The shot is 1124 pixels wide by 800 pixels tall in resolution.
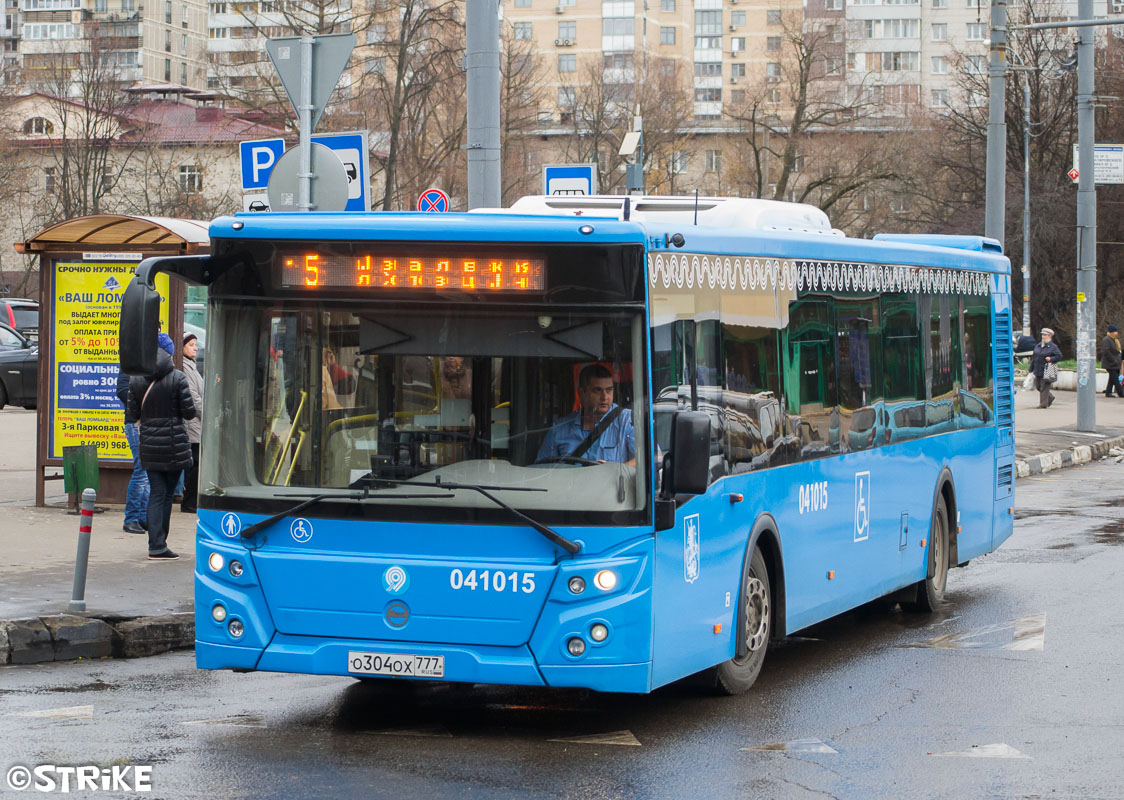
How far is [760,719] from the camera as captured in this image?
7.99 m

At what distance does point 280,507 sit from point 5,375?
26.5 m

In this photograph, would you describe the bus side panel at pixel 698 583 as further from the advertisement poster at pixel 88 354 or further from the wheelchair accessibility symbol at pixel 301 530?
the advertisement poster at pixel 88 354

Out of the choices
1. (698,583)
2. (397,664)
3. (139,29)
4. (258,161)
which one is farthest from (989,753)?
(139,29)

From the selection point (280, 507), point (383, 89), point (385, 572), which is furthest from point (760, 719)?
point (383, 89)

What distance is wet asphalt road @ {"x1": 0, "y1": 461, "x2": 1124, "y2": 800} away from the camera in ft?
21.8

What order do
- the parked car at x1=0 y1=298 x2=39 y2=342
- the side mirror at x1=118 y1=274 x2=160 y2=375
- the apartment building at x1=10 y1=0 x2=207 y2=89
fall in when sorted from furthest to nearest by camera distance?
the apartment building at x1=10 y1=0 x2=207 y2=89, the parked car at x1=0 y1=298 x2=39 y2=342, the side mirror at x1=118 y1=274 x2=160 y2=375

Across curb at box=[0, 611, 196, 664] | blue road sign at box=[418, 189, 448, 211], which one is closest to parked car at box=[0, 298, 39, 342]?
blue road sign at box=[418, 189, 448, 211]

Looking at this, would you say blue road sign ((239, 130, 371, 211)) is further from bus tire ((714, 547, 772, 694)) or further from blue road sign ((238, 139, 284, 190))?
bus tire ((714, 547, 772, 694))

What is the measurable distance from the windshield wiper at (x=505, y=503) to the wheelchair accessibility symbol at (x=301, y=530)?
38 cm

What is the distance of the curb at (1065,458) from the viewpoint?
79.4ft

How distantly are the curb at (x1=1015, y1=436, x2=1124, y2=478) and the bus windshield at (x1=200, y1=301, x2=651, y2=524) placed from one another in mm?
17553

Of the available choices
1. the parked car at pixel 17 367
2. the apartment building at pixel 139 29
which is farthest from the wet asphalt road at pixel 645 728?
the apartment building at pixel 139 29

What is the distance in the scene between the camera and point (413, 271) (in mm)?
7367

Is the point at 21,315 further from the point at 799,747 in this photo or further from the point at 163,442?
the point at 799,747
